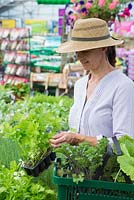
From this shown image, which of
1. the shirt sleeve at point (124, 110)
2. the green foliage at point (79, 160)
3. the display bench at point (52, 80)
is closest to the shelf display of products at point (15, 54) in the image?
the display bench at point (52, 80)

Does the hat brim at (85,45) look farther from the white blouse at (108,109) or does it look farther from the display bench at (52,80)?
the display bench at (52,80)

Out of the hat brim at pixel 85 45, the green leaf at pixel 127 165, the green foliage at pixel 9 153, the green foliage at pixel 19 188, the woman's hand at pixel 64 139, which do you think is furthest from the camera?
the green foliage at pixel 9 153

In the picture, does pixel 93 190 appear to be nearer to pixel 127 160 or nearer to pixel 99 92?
pixel 127 160

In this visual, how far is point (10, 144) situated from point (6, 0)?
2281 cm

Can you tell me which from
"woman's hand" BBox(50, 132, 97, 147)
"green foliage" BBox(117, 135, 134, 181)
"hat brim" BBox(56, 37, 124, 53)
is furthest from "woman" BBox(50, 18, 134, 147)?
"green foliage" BBox(117, 135, 134, 181)

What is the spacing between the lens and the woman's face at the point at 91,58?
67.2 inches

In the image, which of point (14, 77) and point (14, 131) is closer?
point (14, 131)

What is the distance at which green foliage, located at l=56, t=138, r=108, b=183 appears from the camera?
110 centimetres

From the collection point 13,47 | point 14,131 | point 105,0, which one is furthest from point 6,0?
point 14,131

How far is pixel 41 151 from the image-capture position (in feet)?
5.27

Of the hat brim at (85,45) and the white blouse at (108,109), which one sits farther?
the hat brim at (85,45)

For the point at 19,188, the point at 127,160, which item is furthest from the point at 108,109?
the point at 127,160

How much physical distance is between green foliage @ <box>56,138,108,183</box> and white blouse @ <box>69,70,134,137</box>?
0.40m

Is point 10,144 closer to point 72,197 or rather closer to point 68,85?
point 72,197
